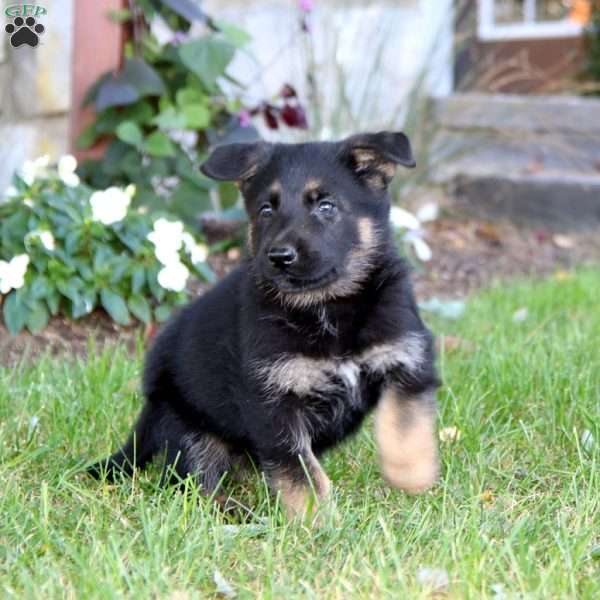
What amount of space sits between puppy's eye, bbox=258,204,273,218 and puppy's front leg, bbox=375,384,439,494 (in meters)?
0.64

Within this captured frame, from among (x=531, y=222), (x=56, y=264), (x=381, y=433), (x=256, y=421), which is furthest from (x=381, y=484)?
(x=531, y=222)

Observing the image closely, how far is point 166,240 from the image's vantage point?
469 cm

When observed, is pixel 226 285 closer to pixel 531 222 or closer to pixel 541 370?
pixel 541 370

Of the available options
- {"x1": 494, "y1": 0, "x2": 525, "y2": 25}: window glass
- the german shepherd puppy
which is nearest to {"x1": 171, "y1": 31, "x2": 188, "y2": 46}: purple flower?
the german shepherd puppy

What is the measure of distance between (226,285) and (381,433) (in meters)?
0.78

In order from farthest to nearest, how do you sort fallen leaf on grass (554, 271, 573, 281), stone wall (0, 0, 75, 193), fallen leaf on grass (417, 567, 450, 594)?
1. fallen leaf on grass (554, 271, 573, 281)
2. stone wall (0, 0, 75, 193)
3. fallen leaf on grass (417, 567, 450, 594)

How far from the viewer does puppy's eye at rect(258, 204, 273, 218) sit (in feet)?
10.5

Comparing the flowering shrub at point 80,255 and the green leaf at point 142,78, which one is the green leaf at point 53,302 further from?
the green leaf at point 142,78

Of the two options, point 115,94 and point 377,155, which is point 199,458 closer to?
point 377,155

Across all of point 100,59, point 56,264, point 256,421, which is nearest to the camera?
point 256,421

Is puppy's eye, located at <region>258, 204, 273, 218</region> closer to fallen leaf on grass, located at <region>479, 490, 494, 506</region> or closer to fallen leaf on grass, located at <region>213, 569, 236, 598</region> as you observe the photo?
fallen leaf on grass, located at <region>479, 490, 494, 506</region>

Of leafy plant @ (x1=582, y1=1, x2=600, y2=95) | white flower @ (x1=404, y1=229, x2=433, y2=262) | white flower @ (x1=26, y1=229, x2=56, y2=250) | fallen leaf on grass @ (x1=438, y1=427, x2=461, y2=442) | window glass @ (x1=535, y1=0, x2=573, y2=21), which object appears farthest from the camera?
window glass @ (x1=535, y1=0, x2=573, y2=21)

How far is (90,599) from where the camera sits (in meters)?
2.27

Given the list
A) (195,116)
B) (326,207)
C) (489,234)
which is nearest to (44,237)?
(195,116)
